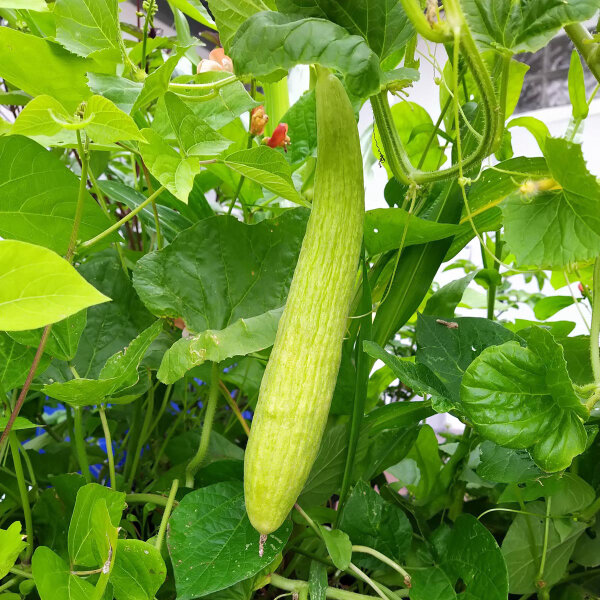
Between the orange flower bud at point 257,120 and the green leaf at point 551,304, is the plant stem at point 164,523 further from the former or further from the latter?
the green leaf at point 551,304

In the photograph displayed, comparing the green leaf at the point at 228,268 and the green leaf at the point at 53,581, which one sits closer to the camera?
the green leaf at the point at 53,581

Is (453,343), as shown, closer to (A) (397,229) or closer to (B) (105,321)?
(A) (397,229)

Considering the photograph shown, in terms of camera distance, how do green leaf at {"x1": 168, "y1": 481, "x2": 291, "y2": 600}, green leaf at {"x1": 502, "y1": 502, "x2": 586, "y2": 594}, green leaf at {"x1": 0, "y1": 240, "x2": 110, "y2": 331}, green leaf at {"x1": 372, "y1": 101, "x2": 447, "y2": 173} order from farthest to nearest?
1. green leaf at {"x1": 372, "y1": 101, "x2": 447, "y2": 173}
2. green leaf at {"x1": 502, "y1": 502, "x2": 586, "y2": 594}
3. green leaf at {"x1": 168, "y1": 481, "x2": 291, "y2": 600}
4. green leaf at {"x1": 0, "y1": 240, "x2": 110, "y2": 331}

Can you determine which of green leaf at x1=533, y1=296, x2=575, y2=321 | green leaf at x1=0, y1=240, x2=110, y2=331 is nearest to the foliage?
green leaf at x1=0, y1=240, x2=110, y2=331

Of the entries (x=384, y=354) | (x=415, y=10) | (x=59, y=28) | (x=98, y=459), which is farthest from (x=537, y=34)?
(x=98, y=459)

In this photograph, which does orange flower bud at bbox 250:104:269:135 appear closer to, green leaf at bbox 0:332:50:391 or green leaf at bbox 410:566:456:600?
green leaf at bbox 0:332:50:391

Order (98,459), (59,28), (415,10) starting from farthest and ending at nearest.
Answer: (98,459) < (59,28) < (415,10)

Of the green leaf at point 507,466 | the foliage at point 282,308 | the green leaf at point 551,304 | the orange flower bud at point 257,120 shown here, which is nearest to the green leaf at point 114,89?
the foliage at point 282,308

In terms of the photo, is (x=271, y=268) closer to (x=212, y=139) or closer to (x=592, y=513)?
(x=212, y=139)
